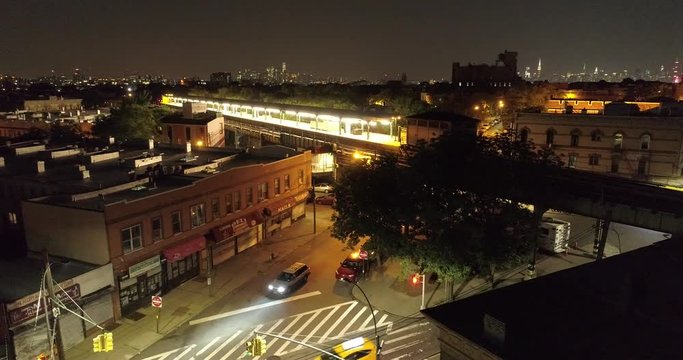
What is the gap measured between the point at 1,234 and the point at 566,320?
3912cm

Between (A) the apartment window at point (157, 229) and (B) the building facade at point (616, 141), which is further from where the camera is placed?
(B) the building facade at point (616, 141)

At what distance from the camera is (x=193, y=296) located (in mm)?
32156

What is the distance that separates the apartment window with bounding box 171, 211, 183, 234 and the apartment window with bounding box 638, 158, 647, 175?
4522 centimetres

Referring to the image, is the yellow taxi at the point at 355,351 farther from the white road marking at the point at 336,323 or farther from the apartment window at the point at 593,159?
the apartment window at the point at 593,159

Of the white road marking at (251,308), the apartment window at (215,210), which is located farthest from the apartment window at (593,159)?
the apartment window at (215,210)

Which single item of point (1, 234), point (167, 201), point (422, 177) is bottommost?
point (1, 234)

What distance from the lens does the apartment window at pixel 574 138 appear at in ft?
174

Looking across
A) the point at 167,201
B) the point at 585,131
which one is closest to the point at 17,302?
the point at 167,201

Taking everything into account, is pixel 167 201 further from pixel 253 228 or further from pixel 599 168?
pixel 599 168

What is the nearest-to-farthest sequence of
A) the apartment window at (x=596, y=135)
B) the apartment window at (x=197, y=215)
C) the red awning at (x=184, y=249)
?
1. the red awning at (x=184, y=249)
2. the apartment window at (x=197, y=215)
3. the apartment window at (x=596, y=135)

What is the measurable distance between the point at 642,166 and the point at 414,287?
32.6 metres

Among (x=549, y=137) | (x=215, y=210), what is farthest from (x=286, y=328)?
(x=549, y=137)

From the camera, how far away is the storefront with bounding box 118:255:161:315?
29297 millimetres

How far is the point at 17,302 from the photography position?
75.4ft
